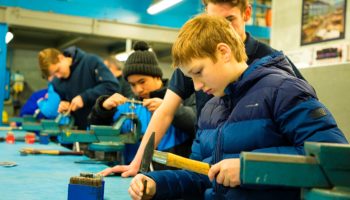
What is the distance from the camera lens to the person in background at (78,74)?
3301mm

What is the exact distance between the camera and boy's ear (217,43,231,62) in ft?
3.70

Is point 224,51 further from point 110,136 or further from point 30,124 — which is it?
point 30,124

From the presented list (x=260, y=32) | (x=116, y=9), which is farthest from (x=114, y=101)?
(x=260, y=32)

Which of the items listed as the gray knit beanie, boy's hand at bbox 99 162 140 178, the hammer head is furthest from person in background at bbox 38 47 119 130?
the hammer head

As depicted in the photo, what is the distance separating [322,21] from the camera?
4363 millimetres

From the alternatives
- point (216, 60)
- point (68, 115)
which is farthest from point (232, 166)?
point (68, 115)

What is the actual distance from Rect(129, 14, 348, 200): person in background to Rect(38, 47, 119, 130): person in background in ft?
6.96

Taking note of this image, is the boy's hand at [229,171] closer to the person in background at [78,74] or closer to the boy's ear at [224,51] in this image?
the boy's ear at [224,51]

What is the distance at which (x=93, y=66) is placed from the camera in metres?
3.42

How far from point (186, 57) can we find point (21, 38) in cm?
848

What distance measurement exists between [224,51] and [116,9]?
725cm

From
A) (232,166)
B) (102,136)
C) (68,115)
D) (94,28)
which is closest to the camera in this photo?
(232,166)

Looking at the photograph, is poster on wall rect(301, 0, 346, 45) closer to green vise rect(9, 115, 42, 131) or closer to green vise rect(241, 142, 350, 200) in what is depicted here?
green vise rect(9, 115, 42, 131)

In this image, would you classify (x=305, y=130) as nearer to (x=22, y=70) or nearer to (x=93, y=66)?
(x=93, y=66)
